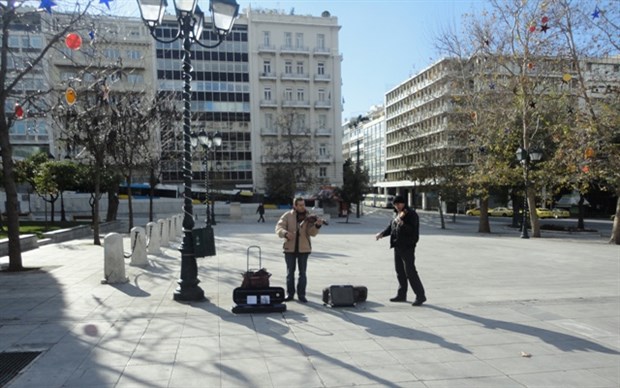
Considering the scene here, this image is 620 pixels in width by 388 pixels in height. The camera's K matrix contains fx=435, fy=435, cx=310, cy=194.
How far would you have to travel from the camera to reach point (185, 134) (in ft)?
23.6

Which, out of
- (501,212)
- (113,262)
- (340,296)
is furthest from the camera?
(501,212)

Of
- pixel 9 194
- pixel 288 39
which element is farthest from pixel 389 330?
pixel 288 39

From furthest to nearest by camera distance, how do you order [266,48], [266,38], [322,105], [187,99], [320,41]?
[322,105]
[320,41]
[266,38]
[266,48]
[187,99]

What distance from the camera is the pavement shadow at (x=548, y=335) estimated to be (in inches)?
199

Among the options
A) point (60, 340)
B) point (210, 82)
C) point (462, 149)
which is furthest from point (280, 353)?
point (210, 82)

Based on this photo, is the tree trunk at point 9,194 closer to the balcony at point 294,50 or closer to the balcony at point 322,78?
the balcony at point 294,50

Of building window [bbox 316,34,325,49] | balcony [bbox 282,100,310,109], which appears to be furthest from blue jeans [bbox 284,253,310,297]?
building window [bbox 316,34,325,49]

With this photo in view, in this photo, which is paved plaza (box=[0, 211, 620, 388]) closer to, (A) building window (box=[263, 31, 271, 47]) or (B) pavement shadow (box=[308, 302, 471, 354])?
(B) pavement shadow (box=[308, 302, 471, 354])

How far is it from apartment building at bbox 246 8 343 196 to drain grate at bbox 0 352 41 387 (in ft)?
189

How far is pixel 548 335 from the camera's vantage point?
5.48m

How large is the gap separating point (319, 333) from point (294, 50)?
62.5 metres

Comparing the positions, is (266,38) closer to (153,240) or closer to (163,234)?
(163,234)

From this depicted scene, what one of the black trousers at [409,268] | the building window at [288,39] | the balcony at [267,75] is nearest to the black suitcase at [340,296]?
the black trousers at [409,268]

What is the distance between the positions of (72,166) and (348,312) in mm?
19134
